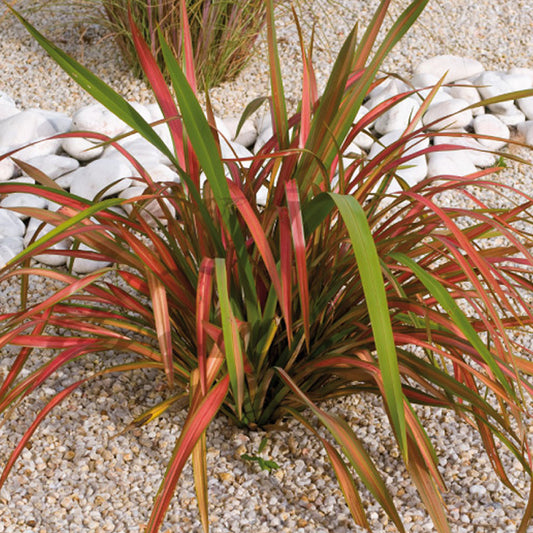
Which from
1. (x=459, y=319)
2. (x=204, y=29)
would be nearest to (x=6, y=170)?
(x=204, y=29)

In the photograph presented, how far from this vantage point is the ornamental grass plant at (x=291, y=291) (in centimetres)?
115

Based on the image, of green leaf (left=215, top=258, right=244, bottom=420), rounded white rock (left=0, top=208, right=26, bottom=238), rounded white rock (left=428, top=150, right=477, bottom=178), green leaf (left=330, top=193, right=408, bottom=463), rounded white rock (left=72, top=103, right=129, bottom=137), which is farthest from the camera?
rounded white rock (left=428, top=150, right=477, bottom=178)

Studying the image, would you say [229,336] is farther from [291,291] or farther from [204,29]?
[204,29]

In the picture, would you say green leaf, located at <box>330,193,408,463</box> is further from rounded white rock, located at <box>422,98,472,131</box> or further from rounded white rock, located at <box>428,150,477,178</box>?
rounded white rock, located at <box>422,98,472,131</box>

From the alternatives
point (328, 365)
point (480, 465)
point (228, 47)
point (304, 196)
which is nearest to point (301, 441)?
point (328, 365)

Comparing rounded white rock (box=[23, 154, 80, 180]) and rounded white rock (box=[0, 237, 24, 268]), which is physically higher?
rounded white rock (box=[23, 154, 80, 180])

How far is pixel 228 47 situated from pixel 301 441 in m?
1.82

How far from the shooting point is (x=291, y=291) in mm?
1260

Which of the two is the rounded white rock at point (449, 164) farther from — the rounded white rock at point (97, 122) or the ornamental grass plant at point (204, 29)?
the rounded white rock at point (97, 122)

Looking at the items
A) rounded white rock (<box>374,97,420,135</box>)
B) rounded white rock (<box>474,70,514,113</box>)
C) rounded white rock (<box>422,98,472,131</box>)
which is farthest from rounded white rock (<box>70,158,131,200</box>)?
rounded white rock (<box>474,70,514,113</box>)

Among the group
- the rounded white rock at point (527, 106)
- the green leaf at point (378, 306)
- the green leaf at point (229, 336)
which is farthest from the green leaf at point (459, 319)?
the rounded white rock at point (527, 106)

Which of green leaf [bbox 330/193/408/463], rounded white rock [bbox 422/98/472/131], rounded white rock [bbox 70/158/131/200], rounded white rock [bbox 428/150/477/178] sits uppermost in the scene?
rounded white rock [bbox 422/98/472/131]

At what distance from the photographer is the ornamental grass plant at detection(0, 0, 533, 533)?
115 centimetres

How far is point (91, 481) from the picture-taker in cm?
145
